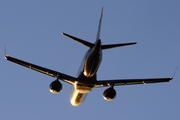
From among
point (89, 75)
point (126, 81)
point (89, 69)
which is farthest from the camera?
point (126, 81)

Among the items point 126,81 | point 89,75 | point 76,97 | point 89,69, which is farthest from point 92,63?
point 76,97

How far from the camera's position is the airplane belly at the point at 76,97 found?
1460 inches

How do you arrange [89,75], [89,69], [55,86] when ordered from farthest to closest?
[55,86], [89,75], [89,69]

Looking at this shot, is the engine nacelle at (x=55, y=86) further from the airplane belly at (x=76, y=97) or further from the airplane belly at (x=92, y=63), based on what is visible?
the airplane belly at (x=76, y=97)

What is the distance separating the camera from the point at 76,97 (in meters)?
37.8

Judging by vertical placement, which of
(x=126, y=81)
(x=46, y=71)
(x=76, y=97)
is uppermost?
(x=76, y=97)

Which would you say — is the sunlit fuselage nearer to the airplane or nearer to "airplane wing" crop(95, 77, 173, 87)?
the airplane

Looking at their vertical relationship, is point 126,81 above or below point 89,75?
above

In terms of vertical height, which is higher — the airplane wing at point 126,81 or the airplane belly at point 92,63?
the airplane wing at point 126,81

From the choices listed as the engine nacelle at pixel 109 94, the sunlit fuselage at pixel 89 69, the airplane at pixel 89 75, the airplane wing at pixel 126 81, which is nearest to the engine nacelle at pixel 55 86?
the airplane at pixel 89 75

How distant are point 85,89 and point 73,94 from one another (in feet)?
23.6

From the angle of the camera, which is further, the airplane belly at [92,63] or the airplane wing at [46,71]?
the airplane wing at [46,71]

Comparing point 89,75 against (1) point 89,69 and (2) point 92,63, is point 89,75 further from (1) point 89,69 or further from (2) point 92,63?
(2) point 92,63

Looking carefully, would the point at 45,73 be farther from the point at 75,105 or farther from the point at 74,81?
the point at 75,105
